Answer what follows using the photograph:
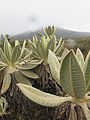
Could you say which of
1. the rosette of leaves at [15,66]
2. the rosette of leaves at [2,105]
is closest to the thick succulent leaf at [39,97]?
the rosette of leaves at [15,66]

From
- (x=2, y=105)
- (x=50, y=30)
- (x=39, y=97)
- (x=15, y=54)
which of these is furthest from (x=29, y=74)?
(x=50, y=30)

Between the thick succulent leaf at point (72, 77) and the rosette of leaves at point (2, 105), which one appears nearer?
the thick succulent leaf at point (72, 77)

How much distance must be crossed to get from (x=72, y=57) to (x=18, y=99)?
2.06 m

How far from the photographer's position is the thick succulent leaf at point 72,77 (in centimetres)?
174

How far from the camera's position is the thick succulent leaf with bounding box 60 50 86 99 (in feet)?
5.70

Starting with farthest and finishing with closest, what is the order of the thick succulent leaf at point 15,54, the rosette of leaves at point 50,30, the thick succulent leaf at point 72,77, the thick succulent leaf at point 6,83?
the rosette of leaves at point 50,30
the thick succulent leaf at point 15,54
the thick succulent leaf at point 6,83
the thick succulent leaf at point 72,77

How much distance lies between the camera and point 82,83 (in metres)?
1.76

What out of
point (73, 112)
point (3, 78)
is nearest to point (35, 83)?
point (3, 78)

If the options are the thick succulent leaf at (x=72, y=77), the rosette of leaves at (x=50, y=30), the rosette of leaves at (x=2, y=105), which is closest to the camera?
the thick succulent leaf at (x=72, y=77)

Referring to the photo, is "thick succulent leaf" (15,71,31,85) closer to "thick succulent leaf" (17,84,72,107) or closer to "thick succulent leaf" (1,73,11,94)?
"thick succulent leaf" (1,73,11,94)

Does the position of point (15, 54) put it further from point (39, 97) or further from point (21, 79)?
point (39, 97)

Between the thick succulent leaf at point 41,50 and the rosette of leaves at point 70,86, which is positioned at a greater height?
the thick succulent leaf at point 41,50

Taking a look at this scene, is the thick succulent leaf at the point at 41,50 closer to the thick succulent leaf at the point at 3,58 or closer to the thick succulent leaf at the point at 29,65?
the thick succulent leaf at the point at 29,65

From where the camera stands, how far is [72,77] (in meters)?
1.78
